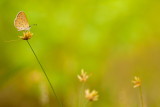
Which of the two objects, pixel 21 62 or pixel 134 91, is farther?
pixel 21 62

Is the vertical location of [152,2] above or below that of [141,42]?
above

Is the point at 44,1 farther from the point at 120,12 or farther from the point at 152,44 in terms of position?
the point at 152,44

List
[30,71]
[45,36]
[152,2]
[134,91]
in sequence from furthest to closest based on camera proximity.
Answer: [152,2], [45,36], [30,71], [134,91]

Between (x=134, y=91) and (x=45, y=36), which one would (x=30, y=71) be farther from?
(x=134, y=91)

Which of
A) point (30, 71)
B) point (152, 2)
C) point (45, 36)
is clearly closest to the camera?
point (30, 71)

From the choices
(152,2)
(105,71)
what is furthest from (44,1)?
(152,2)

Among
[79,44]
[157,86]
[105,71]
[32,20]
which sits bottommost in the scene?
[157,86]
